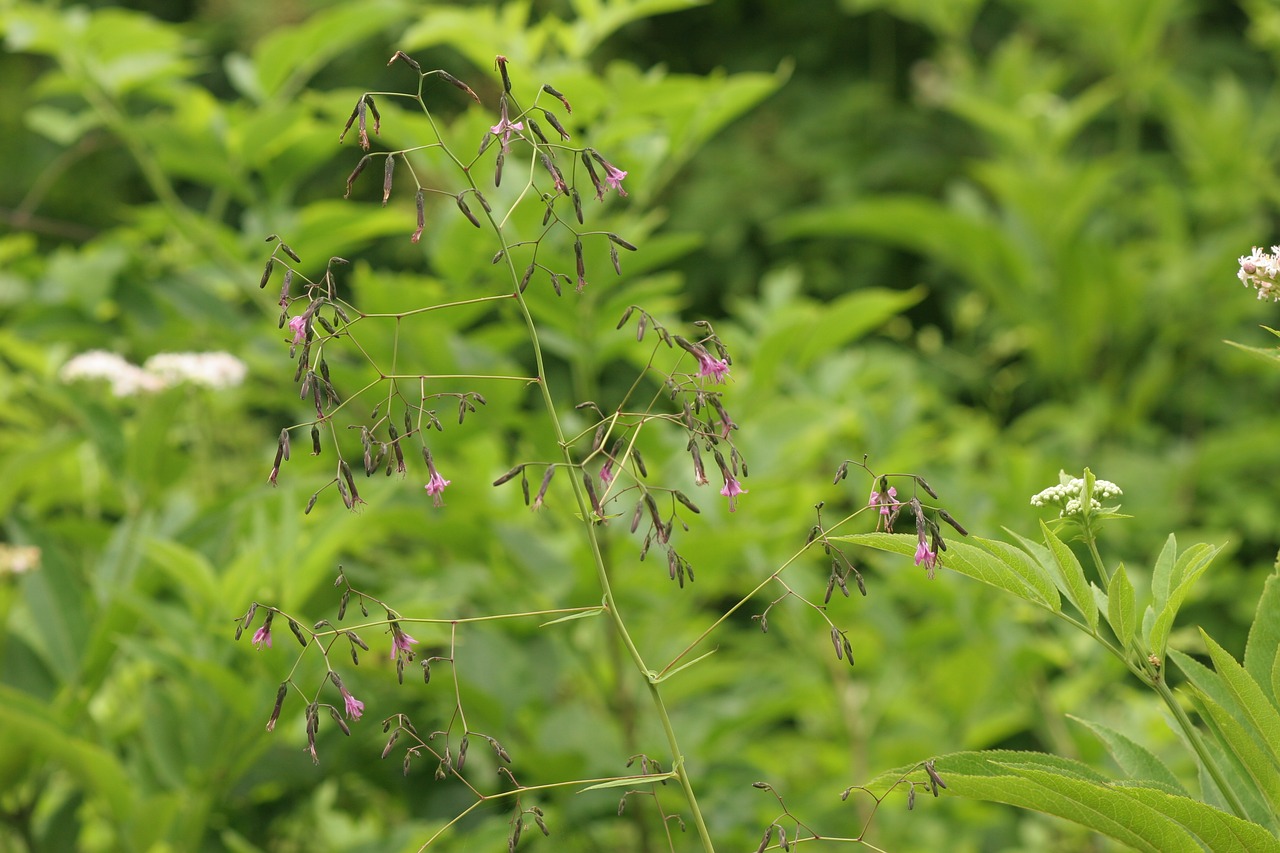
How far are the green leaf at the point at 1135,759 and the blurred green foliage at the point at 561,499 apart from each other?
1.28ft

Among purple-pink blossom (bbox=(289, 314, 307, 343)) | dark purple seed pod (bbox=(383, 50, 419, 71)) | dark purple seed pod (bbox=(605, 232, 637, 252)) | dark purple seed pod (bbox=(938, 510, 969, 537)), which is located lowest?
dark purple seed pod (bbox=(938, 510, 969, 537))

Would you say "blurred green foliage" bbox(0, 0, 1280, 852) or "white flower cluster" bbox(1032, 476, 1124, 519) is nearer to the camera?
"white flower cluster" bbox(1032, 476, 1124, 519)

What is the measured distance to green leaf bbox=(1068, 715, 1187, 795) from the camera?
Answer: 73cm

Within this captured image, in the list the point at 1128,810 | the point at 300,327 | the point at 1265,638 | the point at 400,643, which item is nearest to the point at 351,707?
the point at 400,643

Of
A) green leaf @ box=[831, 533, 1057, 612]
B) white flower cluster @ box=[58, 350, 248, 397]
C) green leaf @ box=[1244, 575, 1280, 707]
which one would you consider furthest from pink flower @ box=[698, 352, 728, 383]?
white flower cluster @ box=[58, 350, 248, 397]

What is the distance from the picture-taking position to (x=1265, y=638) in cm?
72

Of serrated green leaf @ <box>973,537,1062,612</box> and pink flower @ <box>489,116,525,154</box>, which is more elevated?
pink flower @ <box>489,116,525,154</box>

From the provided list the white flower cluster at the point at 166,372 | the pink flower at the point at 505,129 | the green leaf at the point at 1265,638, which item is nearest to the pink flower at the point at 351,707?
the pink flower at the point at 505,129

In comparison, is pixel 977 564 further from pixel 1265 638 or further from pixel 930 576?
pixel 1265 638

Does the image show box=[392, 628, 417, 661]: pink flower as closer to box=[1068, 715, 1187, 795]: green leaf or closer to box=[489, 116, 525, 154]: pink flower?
box=[489, 116, 525, 154]: pink flower

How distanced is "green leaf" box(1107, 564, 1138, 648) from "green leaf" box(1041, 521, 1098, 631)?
0.01 m

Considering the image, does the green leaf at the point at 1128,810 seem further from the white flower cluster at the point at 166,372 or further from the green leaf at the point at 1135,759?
the white flower cluster at the point at 166,372

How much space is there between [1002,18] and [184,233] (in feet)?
10.6

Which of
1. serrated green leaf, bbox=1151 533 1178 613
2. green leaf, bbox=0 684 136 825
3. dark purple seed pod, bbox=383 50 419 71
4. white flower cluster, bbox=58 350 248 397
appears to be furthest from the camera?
white flower cluster, bbox=58 350 248 397
